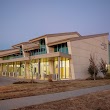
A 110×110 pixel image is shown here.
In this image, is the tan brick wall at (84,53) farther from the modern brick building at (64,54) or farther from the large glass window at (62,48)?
the large glass window at (62,48)

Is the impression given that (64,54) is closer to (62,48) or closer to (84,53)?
(62,48)

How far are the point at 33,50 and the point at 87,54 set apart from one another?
11.9 meters

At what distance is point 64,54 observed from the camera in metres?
26.5

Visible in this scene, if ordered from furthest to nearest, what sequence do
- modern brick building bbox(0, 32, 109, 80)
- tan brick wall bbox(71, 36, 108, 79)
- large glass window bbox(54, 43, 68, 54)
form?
large glass window bbox(54, 43, 68, 54), tan brick wall bbox(71, 36, 108, 79), modern brick building bbox(0, 32, 109, 80)

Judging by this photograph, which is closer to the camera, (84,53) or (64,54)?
(64,54)

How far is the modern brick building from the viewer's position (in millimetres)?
28250

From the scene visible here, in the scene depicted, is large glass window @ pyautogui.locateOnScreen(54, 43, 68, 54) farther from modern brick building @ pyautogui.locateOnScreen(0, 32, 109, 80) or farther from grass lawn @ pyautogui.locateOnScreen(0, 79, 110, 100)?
grass lawn @ pyautogui.locateOnScreen(0, 79, 110, 100)

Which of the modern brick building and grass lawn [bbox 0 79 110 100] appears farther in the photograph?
the modern brick building

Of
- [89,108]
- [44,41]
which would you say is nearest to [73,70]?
[44,41]

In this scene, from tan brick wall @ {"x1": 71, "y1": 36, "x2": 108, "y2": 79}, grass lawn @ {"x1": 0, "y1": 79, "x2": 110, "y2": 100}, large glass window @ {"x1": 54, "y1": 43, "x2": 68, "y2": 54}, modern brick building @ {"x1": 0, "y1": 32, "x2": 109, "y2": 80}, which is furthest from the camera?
large glass window @ {"x1": 54, "y1": 43, "x2": 68, "y2": 54}

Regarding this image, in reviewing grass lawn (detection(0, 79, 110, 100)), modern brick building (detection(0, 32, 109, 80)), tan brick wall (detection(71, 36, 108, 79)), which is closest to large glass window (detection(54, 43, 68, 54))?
modern brick building (detection(0, 32, 109, 80))

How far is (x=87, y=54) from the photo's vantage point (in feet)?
108

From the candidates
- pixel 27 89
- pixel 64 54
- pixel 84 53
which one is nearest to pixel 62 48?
pixel 64 54

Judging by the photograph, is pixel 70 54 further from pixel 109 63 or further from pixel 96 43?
pixel 109 63
